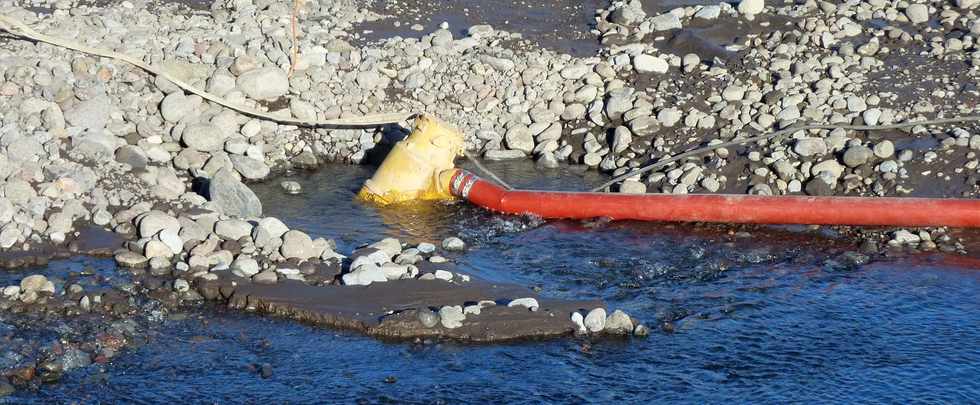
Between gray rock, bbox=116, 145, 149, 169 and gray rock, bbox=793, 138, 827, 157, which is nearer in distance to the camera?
gray rock, bbox=116, 145, 149, 169

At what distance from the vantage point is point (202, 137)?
11.6m

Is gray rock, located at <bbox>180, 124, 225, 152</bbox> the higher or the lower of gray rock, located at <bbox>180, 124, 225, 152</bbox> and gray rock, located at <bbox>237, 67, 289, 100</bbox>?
the lower

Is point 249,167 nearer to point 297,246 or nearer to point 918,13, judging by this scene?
point 297,246

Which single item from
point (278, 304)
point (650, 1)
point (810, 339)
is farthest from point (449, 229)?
point (650, 1)

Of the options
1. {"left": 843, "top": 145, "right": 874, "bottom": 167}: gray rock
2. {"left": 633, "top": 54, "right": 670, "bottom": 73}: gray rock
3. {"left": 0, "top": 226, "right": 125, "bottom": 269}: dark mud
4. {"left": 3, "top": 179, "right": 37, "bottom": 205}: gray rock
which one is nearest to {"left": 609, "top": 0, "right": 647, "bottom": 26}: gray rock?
{"left": 633, "top": 54, "right": 670, "bottom": 73}: gray rock

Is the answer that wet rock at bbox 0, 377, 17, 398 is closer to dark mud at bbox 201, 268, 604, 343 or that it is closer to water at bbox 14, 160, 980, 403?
water at bbox 14, 160, 980, 403

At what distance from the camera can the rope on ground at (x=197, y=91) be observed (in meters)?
11.8

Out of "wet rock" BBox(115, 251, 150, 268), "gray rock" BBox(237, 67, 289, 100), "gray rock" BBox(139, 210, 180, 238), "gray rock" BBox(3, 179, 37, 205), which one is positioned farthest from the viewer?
"gray rock" BBox(237, 67, 289, 100)

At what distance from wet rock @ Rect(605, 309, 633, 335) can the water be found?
0.09 m

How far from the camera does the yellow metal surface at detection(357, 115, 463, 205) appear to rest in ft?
37.2

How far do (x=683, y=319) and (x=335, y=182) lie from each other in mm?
4297

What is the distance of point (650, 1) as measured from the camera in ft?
48.1

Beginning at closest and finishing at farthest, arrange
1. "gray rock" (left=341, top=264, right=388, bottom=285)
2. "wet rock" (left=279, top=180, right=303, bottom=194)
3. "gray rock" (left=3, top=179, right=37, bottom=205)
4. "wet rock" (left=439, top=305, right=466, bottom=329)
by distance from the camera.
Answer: "wet rock" (left=439, top=305, right=466, bottom=329)
"gray rock" (left=341, top=264, right=388, bottom=285)
"gray rock" (left=3, top=179, right=37, bottom=205)
"wet rock" (left=279, top=180, right=303, bottom=194)

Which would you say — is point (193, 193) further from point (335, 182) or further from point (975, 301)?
point (975, 301)
